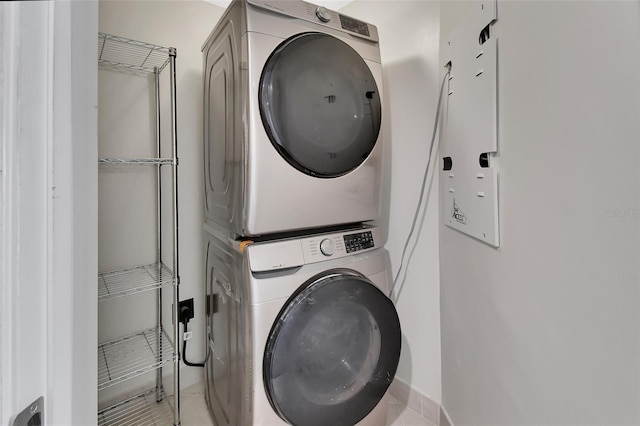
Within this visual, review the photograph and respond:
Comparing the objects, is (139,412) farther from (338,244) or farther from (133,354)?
(338,244)

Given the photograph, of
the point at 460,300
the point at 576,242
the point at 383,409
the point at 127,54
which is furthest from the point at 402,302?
the point at 127,54

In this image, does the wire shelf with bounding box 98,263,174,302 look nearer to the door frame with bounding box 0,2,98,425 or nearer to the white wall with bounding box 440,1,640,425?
the door frame with bounding box 0,2,98,425

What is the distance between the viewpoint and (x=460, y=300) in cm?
134

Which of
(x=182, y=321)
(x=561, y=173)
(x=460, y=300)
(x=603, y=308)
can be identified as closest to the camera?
(x=603, y=308)

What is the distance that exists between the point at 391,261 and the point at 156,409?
1521mm

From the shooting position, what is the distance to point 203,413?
162 cm

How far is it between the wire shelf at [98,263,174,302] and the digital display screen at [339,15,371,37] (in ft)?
4.61

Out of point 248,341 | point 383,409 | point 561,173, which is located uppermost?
point 561,173

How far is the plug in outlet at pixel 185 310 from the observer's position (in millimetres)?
1718

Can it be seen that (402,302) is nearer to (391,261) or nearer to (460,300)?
(391,261)

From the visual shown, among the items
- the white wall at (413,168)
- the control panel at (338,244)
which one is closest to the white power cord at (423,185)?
the white wall at (413,168)

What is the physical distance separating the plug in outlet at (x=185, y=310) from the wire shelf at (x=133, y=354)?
0.12 m

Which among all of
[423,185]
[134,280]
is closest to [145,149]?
[134,280]

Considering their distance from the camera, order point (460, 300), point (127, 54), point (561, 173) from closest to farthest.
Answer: point (561, 173) → point (460, 300) → point (127, 54)
